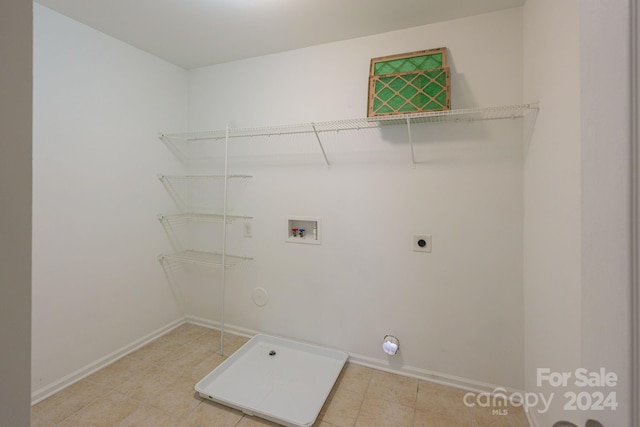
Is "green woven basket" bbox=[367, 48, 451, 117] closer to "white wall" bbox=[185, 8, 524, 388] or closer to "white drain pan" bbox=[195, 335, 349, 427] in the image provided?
"white wall" bbox=[185, 8, 524, 388]

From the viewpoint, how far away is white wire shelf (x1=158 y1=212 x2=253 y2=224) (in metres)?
2.51

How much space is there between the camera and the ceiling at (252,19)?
67.9 inches

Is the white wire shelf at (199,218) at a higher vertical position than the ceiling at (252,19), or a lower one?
lower

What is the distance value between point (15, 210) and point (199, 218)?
92.4 inches

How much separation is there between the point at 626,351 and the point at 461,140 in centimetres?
168

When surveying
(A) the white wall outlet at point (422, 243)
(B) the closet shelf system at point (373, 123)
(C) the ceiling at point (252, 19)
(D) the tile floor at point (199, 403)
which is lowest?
(D) the tile floor at point (199, 403)

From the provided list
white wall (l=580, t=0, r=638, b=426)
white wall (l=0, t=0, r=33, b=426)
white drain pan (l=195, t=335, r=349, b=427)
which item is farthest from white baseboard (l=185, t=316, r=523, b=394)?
white wall (l=0, t=0, r=33, b=426)

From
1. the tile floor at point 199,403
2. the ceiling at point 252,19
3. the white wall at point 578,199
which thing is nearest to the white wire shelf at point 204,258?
the tile floor at point 199,403

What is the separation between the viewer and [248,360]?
2146mm

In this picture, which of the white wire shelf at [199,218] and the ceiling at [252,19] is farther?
the white wire shelf at [199,218]

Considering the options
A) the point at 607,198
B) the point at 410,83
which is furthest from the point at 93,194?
the point at 607,198

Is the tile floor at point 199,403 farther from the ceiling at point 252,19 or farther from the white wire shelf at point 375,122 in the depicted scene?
the ceiling at point 252,19

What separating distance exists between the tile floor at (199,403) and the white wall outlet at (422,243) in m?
0.95

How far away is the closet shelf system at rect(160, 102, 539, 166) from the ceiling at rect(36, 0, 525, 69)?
2.12 ft
